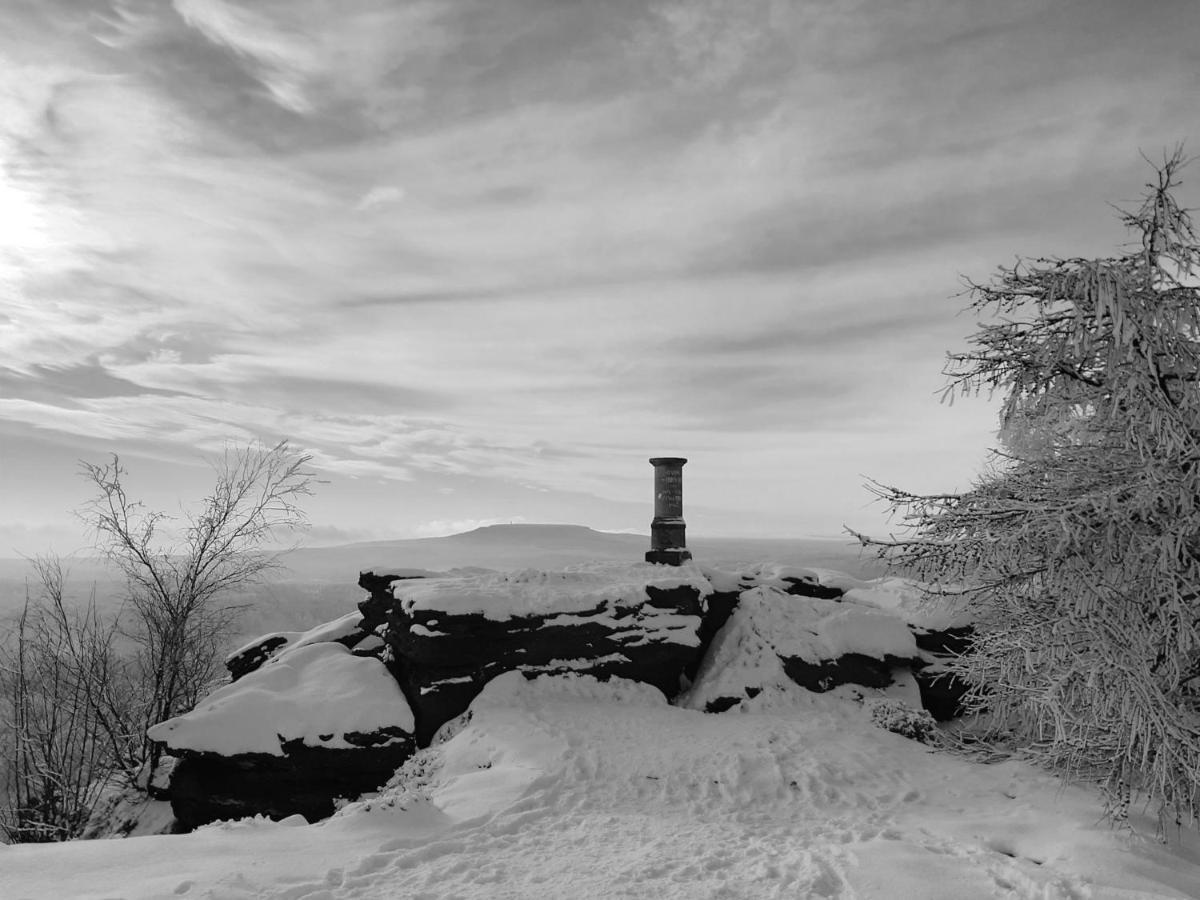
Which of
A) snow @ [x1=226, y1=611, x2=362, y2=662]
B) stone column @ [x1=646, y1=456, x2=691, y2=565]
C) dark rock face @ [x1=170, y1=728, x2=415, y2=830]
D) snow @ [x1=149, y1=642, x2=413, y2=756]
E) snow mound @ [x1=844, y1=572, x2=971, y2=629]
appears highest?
stone column @ [x1=646, y1=456, x2=691, y2=565]

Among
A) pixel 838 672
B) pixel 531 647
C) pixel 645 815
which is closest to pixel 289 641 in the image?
pixel 531 647

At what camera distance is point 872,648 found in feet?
45.0

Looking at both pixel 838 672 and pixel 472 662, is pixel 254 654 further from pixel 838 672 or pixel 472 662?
pixel 838 672

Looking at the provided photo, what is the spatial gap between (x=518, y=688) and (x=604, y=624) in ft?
6.92

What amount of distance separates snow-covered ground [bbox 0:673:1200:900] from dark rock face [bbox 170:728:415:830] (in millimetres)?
1066

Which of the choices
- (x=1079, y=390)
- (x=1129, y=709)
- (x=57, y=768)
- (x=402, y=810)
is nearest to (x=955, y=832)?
(x=1129, y=709)

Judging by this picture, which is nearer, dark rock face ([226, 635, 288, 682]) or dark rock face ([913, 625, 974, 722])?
dark rock face ([913, 625, 974, 722])

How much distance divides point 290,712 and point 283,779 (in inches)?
42.0

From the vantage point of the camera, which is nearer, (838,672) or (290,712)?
(290,712)

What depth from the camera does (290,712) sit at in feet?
38.8

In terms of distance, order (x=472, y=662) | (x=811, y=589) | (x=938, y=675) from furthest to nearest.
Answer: (x=811, y=589) → (x=938, y=675) → (x=472, y=662)

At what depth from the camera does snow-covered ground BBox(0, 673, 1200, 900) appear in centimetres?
607

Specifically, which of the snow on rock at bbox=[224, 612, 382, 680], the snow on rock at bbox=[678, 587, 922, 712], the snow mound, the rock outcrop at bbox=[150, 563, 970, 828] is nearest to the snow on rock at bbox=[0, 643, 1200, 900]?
the rock outcrop at bbox=[150, 563, 970, 828]

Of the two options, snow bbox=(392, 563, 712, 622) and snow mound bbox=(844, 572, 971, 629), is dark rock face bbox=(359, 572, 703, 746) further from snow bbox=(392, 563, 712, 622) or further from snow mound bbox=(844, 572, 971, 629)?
snow mound bbox=(844, 572, 971, 629)
